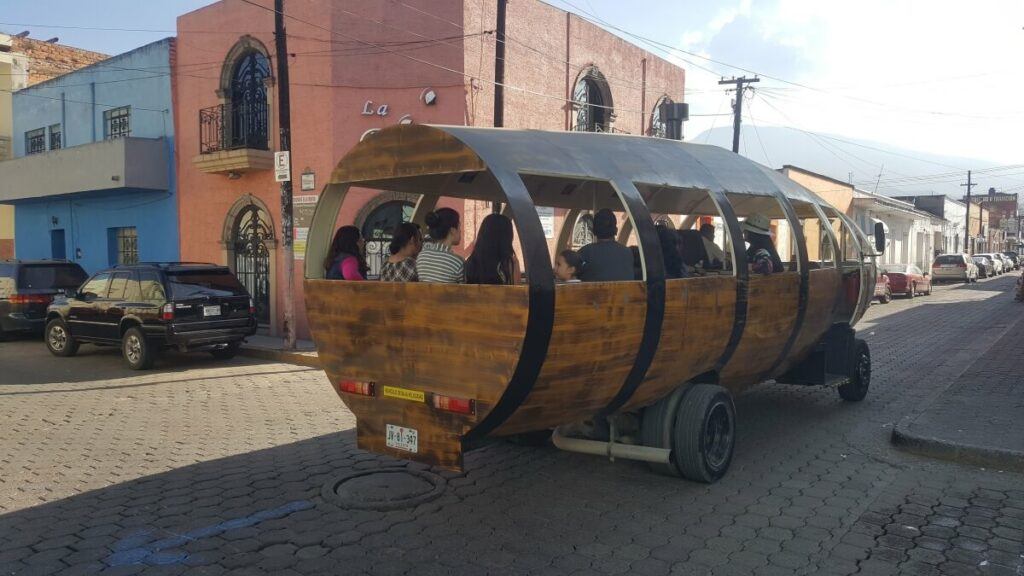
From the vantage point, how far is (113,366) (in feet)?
40.2

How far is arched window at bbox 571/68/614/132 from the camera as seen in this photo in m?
17.7

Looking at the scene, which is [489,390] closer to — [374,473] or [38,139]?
[374,473]

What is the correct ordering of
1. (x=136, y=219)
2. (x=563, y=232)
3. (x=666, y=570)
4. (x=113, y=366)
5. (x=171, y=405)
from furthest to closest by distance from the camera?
(x=136, y=219)
(x=113, y=366)
(x=171, y=405)
(x=563, y=232)
(x=666, y=570)

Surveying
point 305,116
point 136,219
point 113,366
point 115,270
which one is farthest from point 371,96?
point 136,219

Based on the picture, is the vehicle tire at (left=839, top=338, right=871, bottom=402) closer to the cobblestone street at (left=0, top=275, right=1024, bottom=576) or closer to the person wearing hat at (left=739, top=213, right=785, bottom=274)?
the cobblestone street at (left=0, top=275, right=1024, bottom=576)

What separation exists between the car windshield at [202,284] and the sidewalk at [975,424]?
983 centimetres

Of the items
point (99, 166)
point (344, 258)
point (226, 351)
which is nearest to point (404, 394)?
point (344, 258)

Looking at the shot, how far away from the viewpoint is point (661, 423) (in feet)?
17.8

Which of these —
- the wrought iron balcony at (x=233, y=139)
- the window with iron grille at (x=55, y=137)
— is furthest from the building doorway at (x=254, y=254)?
the window with iron grille at (x=55, y=137)

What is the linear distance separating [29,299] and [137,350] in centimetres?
489

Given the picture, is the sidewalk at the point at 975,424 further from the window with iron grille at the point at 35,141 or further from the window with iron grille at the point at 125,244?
the window with iron grille at the point at 35,141

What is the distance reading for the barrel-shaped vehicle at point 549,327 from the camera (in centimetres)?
425

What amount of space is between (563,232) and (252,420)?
3.85 m

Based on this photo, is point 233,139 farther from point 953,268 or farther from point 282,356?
point 953,268
